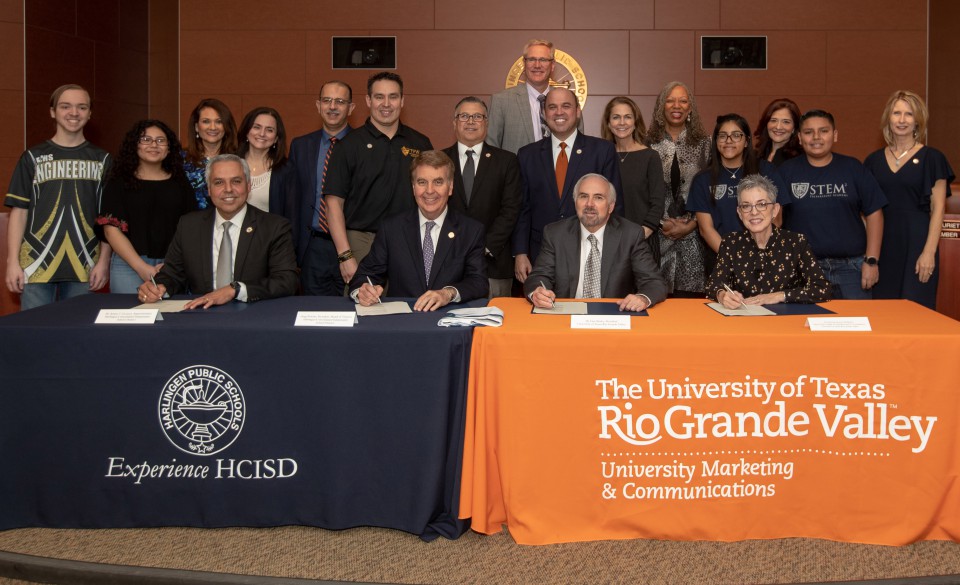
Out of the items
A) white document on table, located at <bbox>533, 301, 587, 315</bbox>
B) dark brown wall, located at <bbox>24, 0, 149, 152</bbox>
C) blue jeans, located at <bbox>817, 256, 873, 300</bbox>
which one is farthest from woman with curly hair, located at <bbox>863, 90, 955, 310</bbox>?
dark brown wall, located at <bbox>24, 0, 149, 152</bbox>

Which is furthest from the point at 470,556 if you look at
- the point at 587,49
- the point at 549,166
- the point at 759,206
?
the point at 587,49

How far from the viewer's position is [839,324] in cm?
240

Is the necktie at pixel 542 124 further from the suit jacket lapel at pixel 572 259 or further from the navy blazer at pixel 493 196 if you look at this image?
the suit jacket lapel at pixel 572 259

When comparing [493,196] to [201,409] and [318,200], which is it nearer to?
[318,200]

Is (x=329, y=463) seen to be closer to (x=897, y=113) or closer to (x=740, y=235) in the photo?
(x=740, y=235)

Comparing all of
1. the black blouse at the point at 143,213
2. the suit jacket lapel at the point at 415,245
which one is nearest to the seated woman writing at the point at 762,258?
Result: the suit jacket lapel at the point at 415,245

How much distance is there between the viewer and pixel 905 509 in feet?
7.86

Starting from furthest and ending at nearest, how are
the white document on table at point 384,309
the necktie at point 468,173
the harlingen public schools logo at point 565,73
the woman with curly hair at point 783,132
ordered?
the harlingen public schools logo at point 565,73 < the woman with curly hair at point 783,132 < the necktie at point 468,173 < the white document on table at point 384,309

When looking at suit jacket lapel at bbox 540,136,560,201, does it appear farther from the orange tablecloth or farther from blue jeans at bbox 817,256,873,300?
the orange tablecloth

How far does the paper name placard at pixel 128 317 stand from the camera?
2.48m

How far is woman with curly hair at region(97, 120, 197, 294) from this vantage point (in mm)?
3521

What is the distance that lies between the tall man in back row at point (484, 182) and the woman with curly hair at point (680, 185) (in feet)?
2.98

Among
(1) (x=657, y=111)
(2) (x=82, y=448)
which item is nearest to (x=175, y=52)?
(1) (x=657, y=111)

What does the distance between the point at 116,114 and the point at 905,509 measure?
6.28 m
